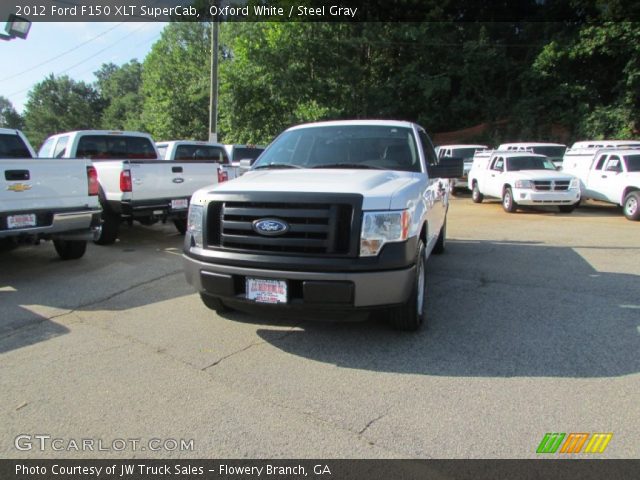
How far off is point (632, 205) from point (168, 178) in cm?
→ 1099

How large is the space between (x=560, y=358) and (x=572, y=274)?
10.5ft

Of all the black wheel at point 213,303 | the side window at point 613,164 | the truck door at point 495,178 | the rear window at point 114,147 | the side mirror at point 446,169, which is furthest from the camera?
the truck door at point 495,178

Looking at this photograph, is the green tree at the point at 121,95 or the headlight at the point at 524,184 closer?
the headlight at the point at 524,184

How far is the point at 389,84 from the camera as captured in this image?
2653cm

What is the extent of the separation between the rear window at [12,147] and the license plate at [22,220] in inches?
78.0

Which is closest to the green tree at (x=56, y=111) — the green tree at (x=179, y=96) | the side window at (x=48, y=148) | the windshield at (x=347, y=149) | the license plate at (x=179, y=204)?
the green tree at (x=179, y=96)

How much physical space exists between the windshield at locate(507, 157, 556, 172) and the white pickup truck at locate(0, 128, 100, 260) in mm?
11659

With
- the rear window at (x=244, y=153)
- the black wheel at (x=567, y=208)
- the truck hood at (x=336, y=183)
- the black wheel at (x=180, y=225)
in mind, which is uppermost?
the truck hood at (x=336, y=183)

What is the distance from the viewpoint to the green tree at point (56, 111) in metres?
77.7

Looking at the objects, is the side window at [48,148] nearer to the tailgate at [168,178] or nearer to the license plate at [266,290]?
the tailgate at [168,178]

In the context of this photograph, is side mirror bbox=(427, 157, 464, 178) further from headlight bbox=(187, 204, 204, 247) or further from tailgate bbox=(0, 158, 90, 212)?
tailgate bbox=(0, 158, 90, 212)

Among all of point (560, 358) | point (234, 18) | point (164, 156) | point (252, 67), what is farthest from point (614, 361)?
point (234, 18)

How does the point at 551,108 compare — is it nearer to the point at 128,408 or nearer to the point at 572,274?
the point at 572,274

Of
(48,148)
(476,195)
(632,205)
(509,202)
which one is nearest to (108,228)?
(48,148)
